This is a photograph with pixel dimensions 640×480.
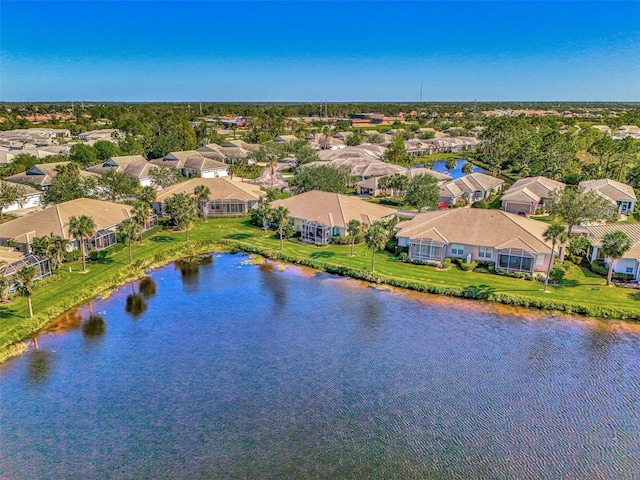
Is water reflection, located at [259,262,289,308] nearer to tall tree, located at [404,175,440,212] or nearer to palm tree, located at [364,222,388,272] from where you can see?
palm tree, located at [364,222,388,272]

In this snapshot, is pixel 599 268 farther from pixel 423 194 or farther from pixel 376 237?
pixel 423 194

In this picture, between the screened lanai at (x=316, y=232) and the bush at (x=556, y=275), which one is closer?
the bush at (x=556, y=275)

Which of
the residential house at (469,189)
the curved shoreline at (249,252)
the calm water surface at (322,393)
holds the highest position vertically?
the residential house at (469,189)

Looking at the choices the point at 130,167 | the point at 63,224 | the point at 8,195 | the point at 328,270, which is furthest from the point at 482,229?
the point at 130,167

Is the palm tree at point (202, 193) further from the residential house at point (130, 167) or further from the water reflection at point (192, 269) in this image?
the residential house at point (130, 167)

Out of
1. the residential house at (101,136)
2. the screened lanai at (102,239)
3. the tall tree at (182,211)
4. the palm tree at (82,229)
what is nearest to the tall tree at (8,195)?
the screened lanai at (102,239)

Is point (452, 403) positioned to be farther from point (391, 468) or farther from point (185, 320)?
point (185, 320)
